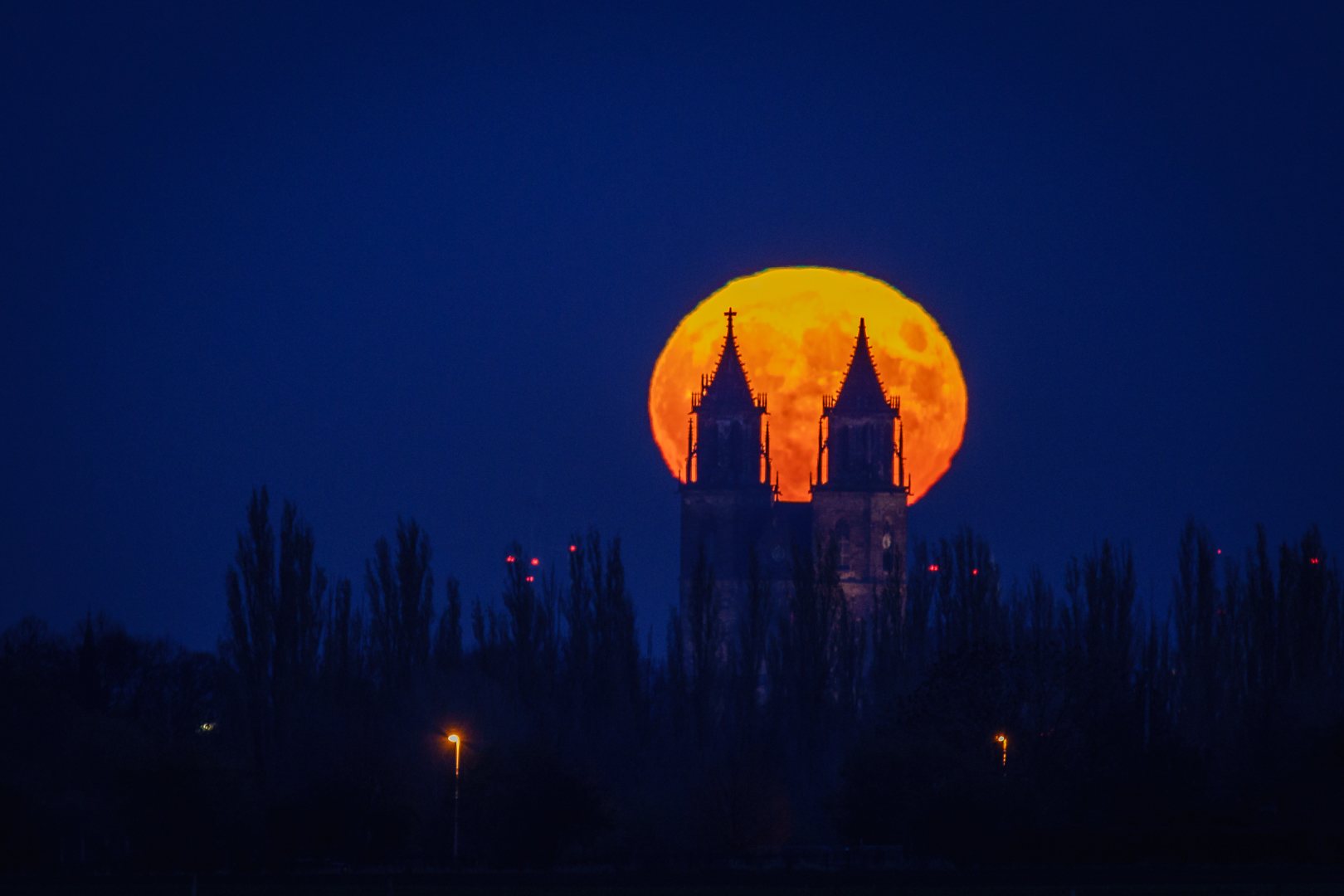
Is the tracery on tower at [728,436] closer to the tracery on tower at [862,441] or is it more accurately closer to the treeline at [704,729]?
the tracery on tower at [862,441]

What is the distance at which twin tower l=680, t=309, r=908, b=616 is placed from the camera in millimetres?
103750

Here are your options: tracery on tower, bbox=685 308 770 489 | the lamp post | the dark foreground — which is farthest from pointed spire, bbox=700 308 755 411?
the dark foreground

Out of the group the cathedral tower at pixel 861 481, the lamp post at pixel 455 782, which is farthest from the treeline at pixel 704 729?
the cathedral tower at pixel 861 481

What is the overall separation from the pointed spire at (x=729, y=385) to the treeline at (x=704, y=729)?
74.6 feet

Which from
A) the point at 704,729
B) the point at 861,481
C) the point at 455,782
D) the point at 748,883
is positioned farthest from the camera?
the point at 861,481

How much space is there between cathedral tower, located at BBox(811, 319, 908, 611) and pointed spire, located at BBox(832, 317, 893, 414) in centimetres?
4

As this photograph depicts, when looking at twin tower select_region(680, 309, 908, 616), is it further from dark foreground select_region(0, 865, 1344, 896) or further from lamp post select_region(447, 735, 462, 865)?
dark foreground select_region(0, 865, 1344, 896)

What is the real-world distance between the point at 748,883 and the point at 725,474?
217 feet

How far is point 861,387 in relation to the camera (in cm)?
10619

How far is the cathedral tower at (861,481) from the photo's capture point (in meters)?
103

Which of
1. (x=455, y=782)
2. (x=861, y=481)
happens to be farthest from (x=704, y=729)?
(x=861, y=481)

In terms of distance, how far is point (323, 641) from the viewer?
65.4 m

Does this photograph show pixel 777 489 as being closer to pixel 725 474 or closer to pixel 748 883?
pixel 725 474

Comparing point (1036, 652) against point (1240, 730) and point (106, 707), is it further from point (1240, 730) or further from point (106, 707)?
point (106, 707)
